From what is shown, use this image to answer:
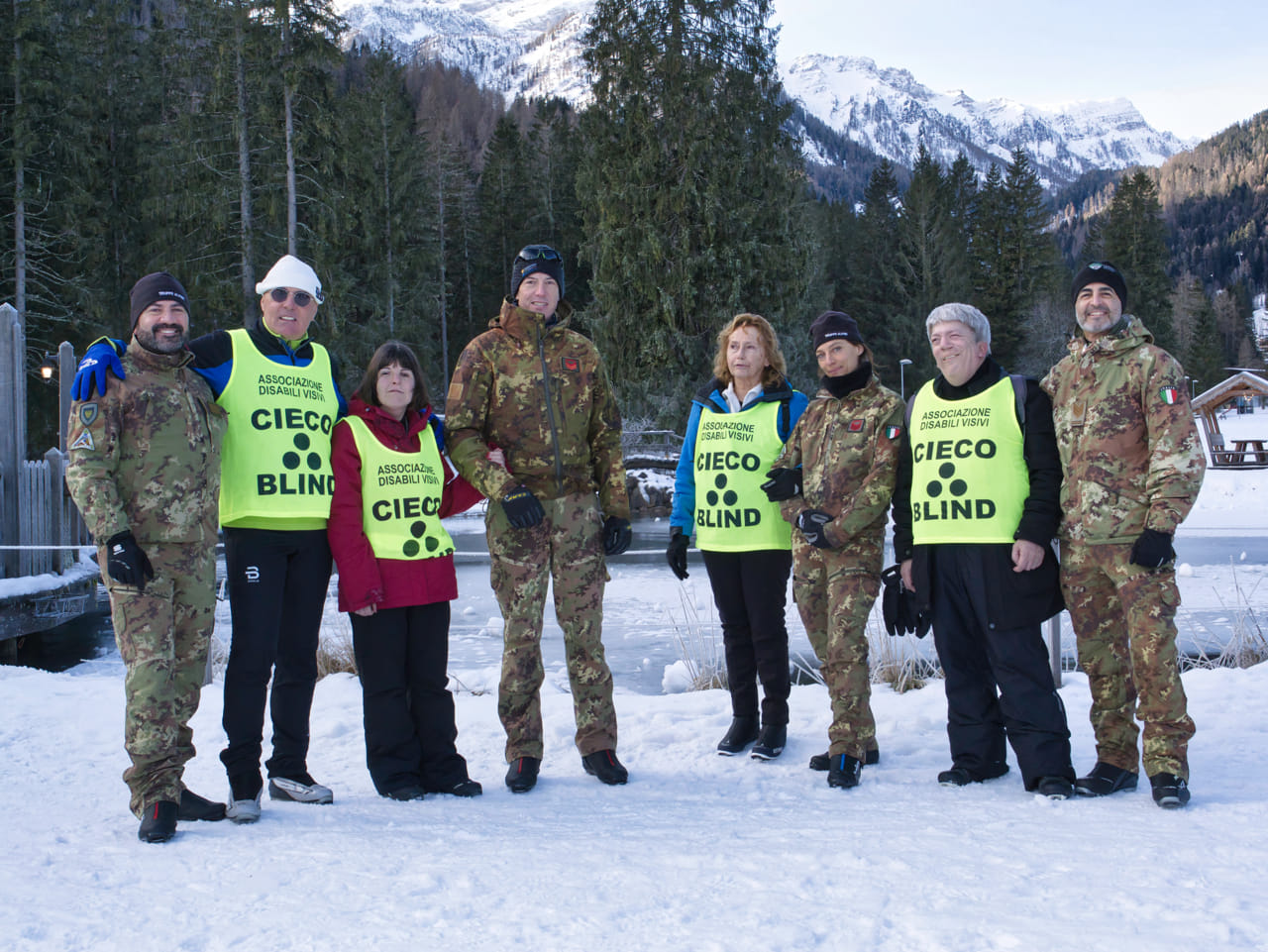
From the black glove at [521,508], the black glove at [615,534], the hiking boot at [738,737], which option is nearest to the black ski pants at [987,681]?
the hiking boot at [738,737]

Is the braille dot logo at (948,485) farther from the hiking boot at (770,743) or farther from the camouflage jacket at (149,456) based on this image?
the camouflage jacket at (149,456)

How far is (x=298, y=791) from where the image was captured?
140 inches

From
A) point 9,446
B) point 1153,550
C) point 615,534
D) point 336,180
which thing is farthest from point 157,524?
point 336,180

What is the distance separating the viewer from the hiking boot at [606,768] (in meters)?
3.84

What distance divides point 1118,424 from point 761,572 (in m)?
1.51

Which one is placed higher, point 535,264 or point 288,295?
point 535,264

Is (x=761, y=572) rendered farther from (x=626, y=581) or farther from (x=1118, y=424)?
(x=626, y=581)

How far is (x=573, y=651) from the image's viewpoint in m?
4.01

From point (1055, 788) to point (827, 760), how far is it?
2.81 ft

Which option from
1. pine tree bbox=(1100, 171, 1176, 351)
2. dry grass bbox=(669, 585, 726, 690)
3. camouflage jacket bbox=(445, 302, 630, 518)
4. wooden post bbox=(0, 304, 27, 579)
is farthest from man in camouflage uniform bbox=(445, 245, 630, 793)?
pine tree bbox=(1100, 171, 1176, 351)

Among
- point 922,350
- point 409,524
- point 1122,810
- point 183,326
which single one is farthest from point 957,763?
point 922,350

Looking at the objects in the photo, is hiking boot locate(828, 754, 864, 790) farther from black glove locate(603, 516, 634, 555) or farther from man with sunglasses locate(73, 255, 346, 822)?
man with sunglasses locate(73, 255, 346, 822)

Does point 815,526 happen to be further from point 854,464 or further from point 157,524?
point 157,524

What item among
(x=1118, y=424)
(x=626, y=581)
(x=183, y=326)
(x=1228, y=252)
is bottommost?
(x=626, y=581)
